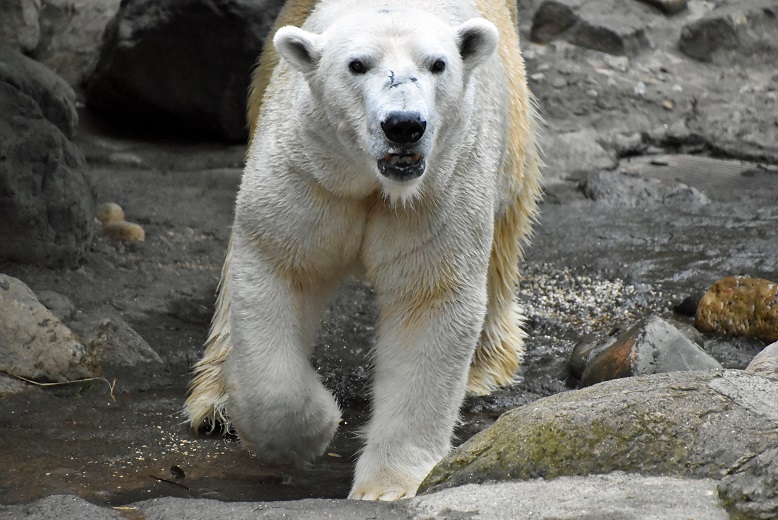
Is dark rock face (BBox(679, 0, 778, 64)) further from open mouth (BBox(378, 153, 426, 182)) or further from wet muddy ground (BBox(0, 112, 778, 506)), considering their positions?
open mouth (BBox(378, 153, 426, 182))

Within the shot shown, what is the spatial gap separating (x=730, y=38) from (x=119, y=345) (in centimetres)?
604

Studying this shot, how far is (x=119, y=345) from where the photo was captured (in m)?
4.16

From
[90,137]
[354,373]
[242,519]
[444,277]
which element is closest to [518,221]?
[354,373]

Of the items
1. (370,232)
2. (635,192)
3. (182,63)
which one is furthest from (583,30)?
(370,232)

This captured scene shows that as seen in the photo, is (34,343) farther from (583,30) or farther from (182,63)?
(583,30)

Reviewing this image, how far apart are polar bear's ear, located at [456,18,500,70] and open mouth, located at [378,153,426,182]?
0.44 metres

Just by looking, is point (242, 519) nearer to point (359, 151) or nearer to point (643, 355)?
point (359, 151)

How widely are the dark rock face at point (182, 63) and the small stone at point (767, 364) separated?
4626 millimetres

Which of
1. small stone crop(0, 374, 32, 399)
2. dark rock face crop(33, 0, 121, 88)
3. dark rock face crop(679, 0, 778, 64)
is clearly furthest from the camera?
dark rock face crop(679, 0, 778, 64)

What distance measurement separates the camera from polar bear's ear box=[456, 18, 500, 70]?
10.4 feet

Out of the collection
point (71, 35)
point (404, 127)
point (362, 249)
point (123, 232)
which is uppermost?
point (404, 127)

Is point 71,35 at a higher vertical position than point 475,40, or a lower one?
lower

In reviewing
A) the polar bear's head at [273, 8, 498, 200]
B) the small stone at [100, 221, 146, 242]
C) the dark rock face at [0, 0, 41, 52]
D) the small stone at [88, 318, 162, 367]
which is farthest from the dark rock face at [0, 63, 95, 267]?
the polar bear's head at [273, 8, 498, 200]

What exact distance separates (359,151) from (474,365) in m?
1.86
